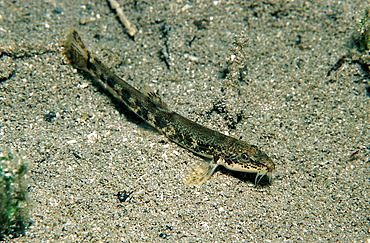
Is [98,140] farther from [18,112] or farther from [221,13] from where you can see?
[221,13]

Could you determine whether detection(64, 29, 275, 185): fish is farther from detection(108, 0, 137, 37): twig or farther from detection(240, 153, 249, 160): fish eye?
detection(108, 0, 137, 37): twig

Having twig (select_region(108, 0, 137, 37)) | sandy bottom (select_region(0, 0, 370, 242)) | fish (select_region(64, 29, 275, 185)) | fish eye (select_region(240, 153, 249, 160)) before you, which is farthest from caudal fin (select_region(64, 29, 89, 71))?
fish eye (select_region(240, 153, 249, 160))

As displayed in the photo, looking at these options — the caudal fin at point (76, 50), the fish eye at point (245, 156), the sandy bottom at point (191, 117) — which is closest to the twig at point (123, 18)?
the sandy bottom at point (191, 117)

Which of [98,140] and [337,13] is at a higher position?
[337,13]

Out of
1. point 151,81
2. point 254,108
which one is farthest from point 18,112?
point 254,108

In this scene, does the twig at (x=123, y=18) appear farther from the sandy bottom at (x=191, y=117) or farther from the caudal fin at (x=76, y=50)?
the caudal fin at (x=76, y=50)

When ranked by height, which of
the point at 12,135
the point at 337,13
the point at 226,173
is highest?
the point at 337,13
